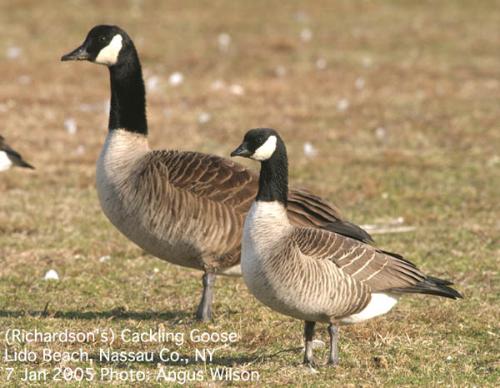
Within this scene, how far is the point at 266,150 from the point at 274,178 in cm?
18

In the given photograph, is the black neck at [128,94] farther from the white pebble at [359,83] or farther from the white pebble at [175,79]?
the white pebble at [359,83]

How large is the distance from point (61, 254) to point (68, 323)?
220 cm

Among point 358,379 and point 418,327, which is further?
point 418,327

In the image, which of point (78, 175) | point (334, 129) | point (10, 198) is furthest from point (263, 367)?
point (334, 129)

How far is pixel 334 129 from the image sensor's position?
1479cm

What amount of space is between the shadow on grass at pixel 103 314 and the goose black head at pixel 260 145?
2.01 meters

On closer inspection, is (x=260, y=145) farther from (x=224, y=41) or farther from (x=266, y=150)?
(x=224, y=41)

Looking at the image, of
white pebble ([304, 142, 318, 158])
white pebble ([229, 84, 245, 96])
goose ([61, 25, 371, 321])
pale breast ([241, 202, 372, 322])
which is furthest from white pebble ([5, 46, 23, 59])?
pale breast ([241, 202, 372, 322])

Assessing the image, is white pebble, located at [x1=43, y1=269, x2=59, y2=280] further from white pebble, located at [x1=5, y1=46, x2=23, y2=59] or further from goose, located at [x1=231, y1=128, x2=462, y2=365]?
white pebble, located at [x1=5, y1=46, x2=23, y2=59]

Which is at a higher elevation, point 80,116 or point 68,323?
point 80,116

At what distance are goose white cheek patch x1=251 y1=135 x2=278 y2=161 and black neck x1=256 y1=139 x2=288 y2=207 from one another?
3 cm

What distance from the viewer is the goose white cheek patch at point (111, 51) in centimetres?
795

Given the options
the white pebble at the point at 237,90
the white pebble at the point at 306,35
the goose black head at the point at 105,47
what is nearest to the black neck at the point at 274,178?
the goose black head at the point at 105,47

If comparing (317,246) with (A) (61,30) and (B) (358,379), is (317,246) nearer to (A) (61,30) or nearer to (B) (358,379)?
(B) (358,379)
